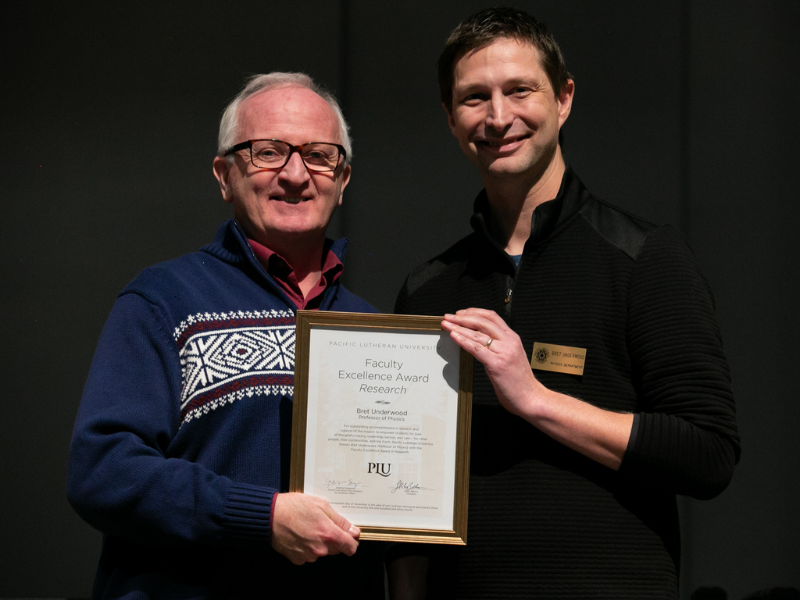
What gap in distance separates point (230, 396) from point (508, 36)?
1217 millimetres

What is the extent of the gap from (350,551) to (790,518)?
8.76 ft

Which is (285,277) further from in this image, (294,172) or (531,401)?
(531,401)

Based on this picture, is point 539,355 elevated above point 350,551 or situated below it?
above

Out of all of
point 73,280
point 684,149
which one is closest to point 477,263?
point 684,149

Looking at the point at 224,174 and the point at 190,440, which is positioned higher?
the point at 224,174

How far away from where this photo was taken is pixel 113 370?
1752mm

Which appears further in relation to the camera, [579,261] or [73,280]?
[73,280]

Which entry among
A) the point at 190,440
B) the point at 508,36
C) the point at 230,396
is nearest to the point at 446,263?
the point at 508,36

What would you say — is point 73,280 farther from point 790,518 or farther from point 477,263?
point 790,518

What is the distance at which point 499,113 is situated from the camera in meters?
1.94

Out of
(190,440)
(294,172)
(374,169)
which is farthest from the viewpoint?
(374,169)

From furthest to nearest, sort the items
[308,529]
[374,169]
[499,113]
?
[374,169] < [499,113] < [308,529]

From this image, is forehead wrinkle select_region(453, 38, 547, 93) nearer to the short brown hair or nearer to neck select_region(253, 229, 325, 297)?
the short brown hair

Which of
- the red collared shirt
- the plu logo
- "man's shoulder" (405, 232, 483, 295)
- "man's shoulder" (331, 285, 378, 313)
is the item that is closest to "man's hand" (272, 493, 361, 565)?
the plu logo
